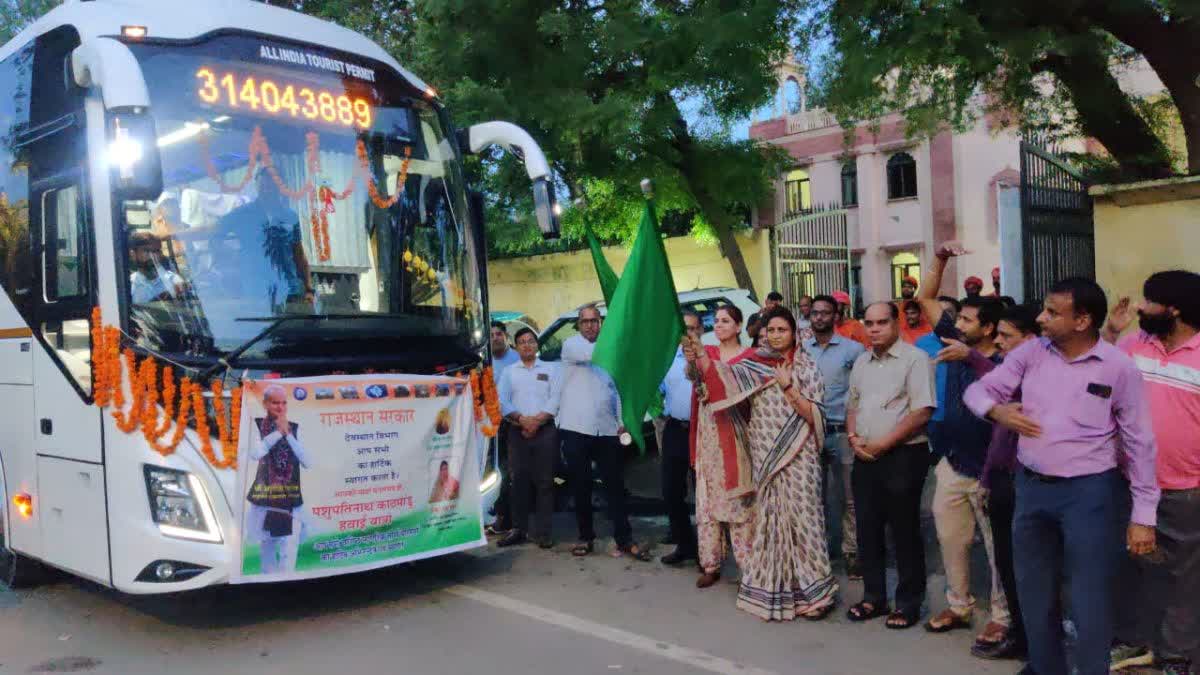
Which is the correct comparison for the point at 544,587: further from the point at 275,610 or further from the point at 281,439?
the point at 281,439

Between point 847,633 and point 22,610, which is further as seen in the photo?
point 22,610

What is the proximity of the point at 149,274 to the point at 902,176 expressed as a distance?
76.5 feet

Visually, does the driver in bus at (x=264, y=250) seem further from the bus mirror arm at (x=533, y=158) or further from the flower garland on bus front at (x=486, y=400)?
the bus mirror arm at (x=533, y=158)

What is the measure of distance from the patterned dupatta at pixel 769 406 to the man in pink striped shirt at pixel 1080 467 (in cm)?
181

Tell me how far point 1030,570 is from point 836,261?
519 inches

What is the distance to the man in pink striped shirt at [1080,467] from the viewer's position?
424 centimetres

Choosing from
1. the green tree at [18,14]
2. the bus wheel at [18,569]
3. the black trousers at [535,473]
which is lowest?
the bus wheel at [18,569]

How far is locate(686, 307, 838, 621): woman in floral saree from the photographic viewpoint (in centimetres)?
618

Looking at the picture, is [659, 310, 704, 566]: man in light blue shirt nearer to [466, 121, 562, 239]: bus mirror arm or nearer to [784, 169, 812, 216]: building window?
[466, 121, 562, 239]: bus mirror arm

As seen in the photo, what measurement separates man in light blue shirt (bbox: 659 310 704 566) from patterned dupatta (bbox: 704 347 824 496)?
0.83 metres

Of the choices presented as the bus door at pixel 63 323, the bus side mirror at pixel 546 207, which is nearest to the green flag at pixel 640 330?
the bus side mirror at pixel 546 207

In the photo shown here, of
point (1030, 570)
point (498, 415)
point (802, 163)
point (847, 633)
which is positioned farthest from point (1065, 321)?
point (802, 163)

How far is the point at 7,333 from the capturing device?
22.2 feet

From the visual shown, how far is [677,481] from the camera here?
298 inches
